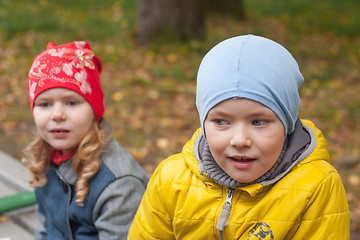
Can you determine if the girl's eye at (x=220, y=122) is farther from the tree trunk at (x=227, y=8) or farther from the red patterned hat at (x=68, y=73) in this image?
the tree trunk at (x=227, y=8)

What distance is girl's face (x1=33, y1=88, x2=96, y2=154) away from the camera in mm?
2305

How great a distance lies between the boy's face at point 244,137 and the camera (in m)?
1.58

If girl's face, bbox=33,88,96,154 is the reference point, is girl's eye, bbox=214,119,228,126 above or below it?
above

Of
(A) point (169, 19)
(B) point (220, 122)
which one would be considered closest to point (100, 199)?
(B) point (220, 122)

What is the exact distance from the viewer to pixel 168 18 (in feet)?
22.1

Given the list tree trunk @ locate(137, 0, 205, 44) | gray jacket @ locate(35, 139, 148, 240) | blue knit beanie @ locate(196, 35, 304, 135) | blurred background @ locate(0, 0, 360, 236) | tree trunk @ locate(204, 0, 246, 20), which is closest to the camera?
blue knit beanie @ locate(196, 35, 304, 135)

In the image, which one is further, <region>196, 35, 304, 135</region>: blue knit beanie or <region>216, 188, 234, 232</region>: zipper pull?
<region>216, 188, 234, 232</region>: zipper pull

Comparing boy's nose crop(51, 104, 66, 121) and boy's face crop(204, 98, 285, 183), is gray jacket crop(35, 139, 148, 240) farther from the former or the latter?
boy's face crop(204, 98, 285, 183)

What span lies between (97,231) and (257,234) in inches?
38.9

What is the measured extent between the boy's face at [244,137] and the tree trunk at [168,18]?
17.1 feet

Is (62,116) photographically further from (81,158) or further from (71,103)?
(81,158)

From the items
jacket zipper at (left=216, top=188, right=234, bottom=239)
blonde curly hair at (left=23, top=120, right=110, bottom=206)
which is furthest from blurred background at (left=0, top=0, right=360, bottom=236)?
jacket zipper at (left=216, top=188, right=234, bottom=239)

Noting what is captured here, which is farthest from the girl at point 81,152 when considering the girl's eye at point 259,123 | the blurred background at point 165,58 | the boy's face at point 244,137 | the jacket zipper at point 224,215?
the blurred background at point 165,58

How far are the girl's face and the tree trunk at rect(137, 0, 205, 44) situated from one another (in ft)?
14.8
